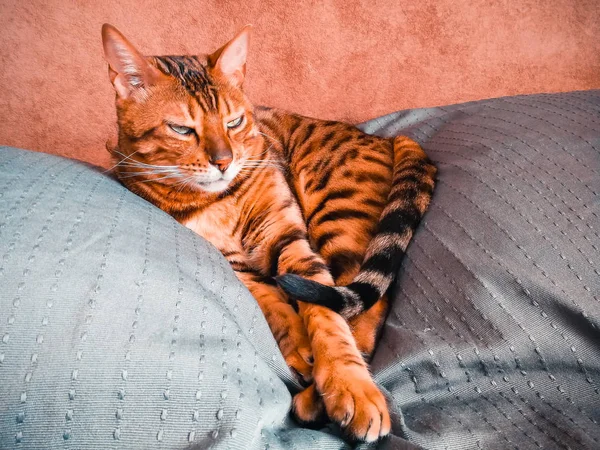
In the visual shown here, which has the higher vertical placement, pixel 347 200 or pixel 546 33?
pixel 546 33

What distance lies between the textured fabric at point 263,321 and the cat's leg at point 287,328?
0.07 metres

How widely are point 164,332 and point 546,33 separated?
5.11ft

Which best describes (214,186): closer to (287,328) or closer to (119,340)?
(287,328)

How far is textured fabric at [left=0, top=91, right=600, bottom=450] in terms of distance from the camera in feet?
1.68

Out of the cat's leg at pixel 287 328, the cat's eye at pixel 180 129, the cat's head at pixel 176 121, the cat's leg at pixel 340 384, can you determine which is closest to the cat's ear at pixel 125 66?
the cat's head at pixel 176 121

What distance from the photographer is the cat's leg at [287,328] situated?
807 millimetres

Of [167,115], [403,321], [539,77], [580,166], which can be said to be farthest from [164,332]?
[539,77]

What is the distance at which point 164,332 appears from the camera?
0.59m

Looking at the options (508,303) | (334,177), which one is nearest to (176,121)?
(334,177)

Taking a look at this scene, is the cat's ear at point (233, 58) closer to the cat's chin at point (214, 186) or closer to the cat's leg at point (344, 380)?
the cat's chin at point (214, 186)

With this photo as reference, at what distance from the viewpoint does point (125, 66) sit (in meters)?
0.98

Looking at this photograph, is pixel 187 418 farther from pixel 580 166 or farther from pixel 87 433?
pixel 580 166

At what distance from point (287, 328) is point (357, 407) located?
0.28 meters

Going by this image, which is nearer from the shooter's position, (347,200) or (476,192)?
(476,192)
